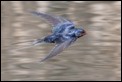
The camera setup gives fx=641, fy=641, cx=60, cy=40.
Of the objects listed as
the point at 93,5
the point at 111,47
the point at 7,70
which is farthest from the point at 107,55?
the point at 7,70

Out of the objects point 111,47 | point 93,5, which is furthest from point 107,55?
point 93,5

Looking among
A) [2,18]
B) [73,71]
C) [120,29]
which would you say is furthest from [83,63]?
[2,18]

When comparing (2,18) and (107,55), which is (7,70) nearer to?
(2,18)

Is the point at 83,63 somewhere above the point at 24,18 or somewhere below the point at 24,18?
below

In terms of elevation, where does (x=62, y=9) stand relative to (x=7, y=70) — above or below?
above

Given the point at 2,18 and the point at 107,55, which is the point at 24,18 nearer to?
the point at 2,18
